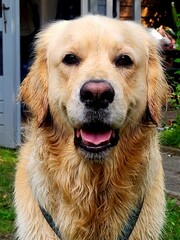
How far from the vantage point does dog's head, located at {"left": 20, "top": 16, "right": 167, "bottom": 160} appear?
9.98 feet

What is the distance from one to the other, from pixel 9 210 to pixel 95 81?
263 cm

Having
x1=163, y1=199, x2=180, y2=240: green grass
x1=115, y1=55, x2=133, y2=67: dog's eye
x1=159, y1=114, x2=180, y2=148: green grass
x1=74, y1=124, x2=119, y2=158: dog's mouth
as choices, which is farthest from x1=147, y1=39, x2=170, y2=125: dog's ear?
x1=159, y1=114, x2=180, y2=148: green grass

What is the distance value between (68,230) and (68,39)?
1.05 m

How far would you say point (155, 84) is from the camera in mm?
3494

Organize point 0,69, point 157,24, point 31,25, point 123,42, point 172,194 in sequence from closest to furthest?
point 123,42 → point 172,194 → point 0,69 → point 31,25 → point 157,24

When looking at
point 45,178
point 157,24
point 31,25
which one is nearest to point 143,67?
point 45,178

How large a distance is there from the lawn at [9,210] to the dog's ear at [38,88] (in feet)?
4.25

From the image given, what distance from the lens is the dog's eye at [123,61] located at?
3254 mm

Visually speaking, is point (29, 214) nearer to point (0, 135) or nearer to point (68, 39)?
point (68, 39)

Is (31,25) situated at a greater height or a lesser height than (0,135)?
greater

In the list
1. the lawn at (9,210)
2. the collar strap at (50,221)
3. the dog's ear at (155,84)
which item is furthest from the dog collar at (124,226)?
the lawn at (9,210)

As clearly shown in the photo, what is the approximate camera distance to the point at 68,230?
343 centimetres

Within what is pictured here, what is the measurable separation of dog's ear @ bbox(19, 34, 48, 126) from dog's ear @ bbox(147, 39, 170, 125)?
23.2 inches

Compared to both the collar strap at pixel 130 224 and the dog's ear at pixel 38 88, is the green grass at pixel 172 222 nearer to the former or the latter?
the collar strap at pixel 130 224
